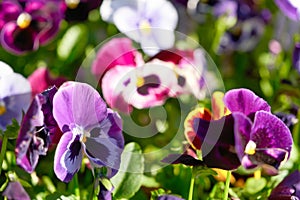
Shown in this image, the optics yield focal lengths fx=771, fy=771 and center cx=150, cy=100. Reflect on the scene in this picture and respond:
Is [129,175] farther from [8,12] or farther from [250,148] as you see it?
[8,12]

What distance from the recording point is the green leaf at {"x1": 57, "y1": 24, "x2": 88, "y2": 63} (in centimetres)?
134

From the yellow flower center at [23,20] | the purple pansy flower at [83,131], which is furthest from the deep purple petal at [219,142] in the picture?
the yellow flower center at [23,20]

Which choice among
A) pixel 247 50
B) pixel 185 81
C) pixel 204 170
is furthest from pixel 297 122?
pixel 247 50

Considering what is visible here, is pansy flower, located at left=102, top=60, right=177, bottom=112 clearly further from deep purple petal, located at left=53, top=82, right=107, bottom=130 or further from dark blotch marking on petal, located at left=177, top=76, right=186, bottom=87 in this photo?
deep purple petal, located at left=53, top=82, right=107, bottom=130

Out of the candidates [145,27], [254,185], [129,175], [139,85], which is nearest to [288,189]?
[254,185]

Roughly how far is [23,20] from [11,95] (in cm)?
24

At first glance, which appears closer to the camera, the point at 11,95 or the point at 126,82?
the point at 11,95

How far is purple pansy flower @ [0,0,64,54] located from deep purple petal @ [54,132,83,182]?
38cm

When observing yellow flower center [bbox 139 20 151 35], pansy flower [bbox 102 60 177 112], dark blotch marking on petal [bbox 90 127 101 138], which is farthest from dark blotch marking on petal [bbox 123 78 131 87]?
dark blotch marking on petal [bbox 90 127 101 138]

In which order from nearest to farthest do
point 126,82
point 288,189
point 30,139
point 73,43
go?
point 30,139, point 288,189, point 126,82, point 73,43

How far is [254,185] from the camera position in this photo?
1.02m

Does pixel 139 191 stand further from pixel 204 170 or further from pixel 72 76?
pixel 72 76

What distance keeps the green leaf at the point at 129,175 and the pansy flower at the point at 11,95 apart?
0.15 meters

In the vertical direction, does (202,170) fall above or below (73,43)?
above
